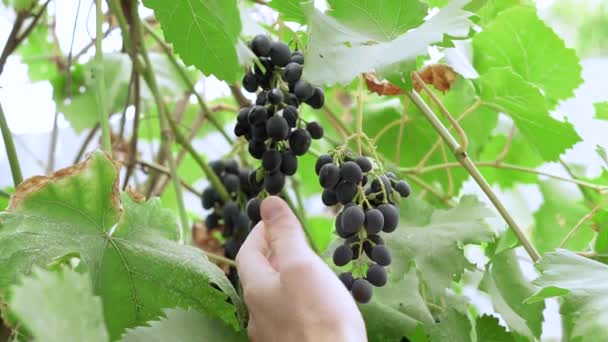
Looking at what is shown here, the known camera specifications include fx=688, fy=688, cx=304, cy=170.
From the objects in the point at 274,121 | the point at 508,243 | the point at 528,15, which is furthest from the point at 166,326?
the point at 528,15

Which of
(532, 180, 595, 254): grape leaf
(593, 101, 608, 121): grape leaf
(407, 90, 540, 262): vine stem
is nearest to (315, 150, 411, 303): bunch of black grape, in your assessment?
(407, 90, 540, 262): vine stem

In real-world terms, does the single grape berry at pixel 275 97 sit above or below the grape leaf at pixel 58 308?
below

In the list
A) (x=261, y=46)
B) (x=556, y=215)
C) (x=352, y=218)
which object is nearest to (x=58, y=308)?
(x=352, y=218)

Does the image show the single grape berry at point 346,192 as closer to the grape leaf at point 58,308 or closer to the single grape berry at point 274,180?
the single grape berry at point 274,180

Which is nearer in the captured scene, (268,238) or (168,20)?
(268,238)

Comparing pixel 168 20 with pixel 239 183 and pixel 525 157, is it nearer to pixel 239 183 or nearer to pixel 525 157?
pixel 239 183

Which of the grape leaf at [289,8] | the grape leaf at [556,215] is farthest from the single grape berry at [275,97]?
the grape leaf at [556,215]

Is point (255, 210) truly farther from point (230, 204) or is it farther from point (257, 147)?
point (230, 204)
